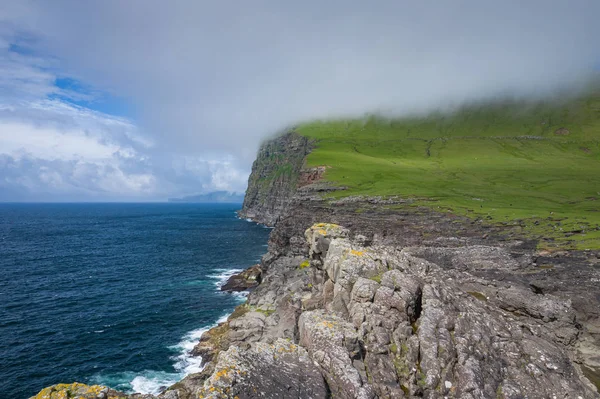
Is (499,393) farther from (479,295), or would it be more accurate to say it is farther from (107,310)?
(107,310)

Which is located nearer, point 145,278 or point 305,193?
point 145,278

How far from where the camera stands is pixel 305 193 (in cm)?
10306

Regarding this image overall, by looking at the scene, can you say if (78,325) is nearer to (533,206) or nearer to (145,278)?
(145,278)

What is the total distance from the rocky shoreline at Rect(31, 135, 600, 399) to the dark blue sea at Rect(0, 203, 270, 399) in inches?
370

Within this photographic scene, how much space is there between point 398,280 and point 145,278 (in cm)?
8149

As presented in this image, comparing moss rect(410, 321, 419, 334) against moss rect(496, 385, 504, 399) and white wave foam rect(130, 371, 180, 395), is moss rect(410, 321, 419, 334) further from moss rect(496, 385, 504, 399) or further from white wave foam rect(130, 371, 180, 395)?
white wave foam rect(130, 371, 180, 395)

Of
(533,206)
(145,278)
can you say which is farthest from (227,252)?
(533,206)

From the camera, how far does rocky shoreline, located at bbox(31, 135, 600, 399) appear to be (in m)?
17.3

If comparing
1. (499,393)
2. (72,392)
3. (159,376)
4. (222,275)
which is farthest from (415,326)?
(222,275)

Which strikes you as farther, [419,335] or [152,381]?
[152,381]

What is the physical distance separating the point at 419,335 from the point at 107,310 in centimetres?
6641

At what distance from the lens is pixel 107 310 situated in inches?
2537

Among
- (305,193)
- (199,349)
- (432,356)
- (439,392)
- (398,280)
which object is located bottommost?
(199,349)

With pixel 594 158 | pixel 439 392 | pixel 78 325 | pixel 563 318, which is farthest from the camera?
pixel 594 158
